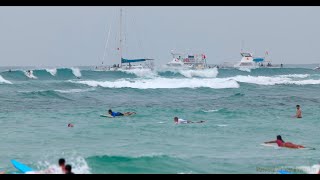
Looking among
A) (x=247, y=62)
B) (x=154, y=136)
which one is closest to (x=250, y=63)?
(x=247, y=62)

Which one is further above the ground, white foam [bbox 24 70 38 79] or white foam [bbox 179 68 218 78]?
white foam [bbox 24 70 38 79]

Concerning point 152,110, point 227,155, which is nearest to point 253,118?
point 152,110

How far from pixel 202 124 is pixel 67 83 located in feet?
115

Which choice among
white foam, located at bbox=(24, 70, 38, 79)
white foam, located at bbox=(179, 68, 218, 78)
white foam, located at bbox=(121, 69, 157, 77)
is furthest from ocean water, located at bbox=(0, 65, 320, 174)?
white foam, located at bbox=(179, 68, 218, 78)

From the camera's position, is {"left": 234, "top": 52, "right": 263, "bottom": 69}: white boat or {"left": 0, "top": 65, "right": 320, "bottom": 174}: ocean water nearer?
{"left": 0, "top": 65, "right": 320, "bottom": 174}: ocean water

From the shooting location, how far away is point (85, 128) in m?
21.3

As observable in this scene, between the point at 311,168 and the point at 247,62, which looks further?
the point at 247,62

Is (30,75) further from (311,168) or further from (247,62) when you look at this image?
(311,168)
